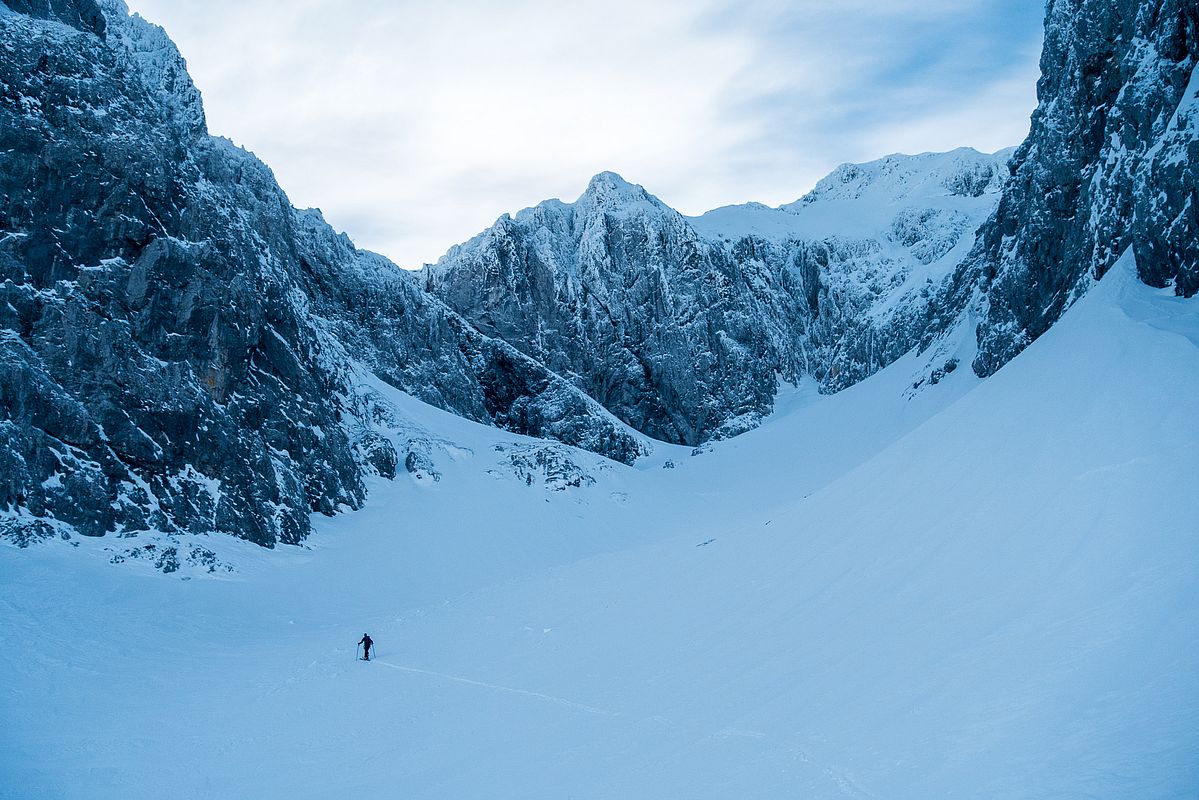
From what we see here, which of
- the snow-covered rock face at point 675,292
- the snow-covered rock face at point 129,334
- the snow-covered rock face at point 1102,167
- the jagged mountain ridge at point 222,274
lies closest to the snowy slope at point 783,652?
the snow-covered rock face at point 1102,167

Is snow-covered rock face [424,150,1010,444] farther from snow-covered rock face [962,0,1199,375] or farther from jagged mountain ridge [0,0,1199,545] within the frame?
snow-covered rock face [962,0,1199,375]

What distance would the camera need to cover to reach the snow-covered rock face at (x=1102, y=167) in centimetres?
1933

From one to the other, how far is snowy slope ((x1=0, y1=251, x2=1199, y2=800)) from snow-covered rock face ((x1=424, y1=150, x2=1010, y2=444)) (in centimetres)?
6190

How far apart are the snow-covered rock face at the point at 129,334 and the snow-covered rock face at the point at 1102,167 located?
1217 inches

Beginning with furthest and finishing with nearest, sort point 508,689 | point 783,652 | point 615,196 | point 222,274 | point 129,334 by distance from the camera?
point 615,196 < point 222,274 < point 129,334 < point 508,689 < point 783,652

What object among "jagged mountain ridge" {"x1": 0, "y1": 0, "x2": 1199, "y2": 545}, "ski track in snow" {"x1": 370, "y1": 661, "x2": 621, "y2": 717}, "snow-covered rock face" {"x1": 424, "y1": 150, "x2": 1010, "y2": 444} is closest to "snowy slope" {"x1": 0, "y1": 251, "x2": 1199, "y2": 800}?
"ski track in snow" {"x1": 370, "y1": 661, "x2": 621, "y2": 717}

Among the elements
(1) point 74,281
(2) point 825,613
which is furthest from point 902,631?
(1) point 74,281

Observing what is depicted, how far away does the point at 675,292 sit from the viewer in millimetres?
88438

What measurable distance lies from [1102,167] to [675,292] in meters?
64.4

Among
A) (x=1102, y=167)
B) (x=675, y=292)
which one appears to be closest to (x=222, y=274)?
(x=1102, y=167)

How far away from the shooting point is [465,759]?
10.7 m

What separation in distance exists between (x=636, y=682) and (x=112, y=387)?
22.4m

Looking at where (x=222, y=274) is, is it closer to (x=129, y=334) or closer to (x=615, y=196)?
(x=129, y=334)

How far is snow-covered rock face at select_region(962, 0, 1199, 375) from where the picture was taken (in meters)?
19.3
